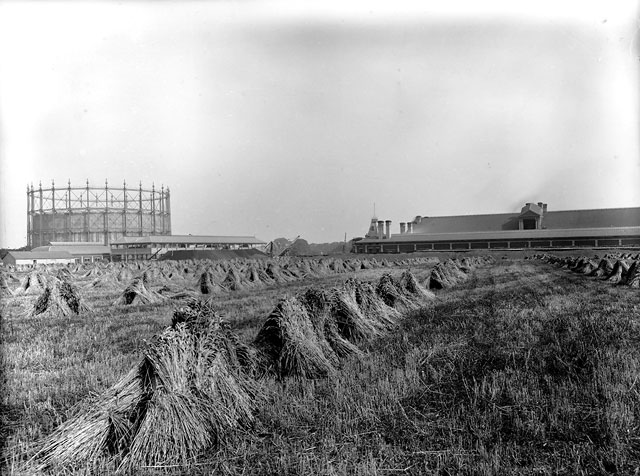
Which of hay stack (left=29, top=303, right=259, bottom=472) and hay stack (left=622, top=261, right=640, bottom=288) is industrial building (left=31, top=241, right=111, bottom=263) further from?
hay stack (left=29, top=303, right=259, bottom=472)

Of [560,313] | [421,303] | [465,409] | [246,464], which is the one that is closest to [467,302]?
[421,303]

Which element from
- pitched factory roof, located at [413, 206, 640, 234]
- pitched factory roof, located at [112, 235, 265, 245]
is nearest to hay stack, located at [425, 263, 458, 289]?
pitched factory roof, located at [413, 206, 640, 234]

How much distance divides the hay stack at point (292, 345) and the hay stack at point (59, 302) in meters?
8.69

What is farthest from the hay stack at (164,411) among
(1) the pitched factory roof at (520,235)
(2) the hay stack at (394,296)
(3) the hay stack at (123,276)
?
(1) the pitched factory roof at (520,235)

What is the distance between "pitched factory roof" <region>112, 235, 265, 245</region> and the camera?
7525 centimetres

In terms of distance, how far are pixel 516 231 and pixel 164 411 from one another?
219 feet

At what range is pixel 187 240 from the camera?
257 feet

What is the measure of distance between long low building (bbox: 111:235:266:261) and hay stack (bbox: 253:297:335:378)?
6360 cm

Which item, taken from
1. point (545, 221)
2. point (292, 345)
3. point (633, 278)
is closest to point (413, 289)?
point (292, 345)

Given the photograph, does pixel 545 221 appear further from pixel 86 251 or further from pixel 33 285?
pixel 86 251

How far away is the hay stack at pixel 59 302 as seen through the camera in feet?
43.8

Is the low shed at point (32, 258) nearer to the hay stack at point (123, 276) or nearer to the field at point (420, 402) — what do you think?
the hay stack at point (123, 276)

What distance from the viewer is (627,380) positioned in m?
5.75

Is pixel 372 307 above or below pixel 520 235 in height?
below
